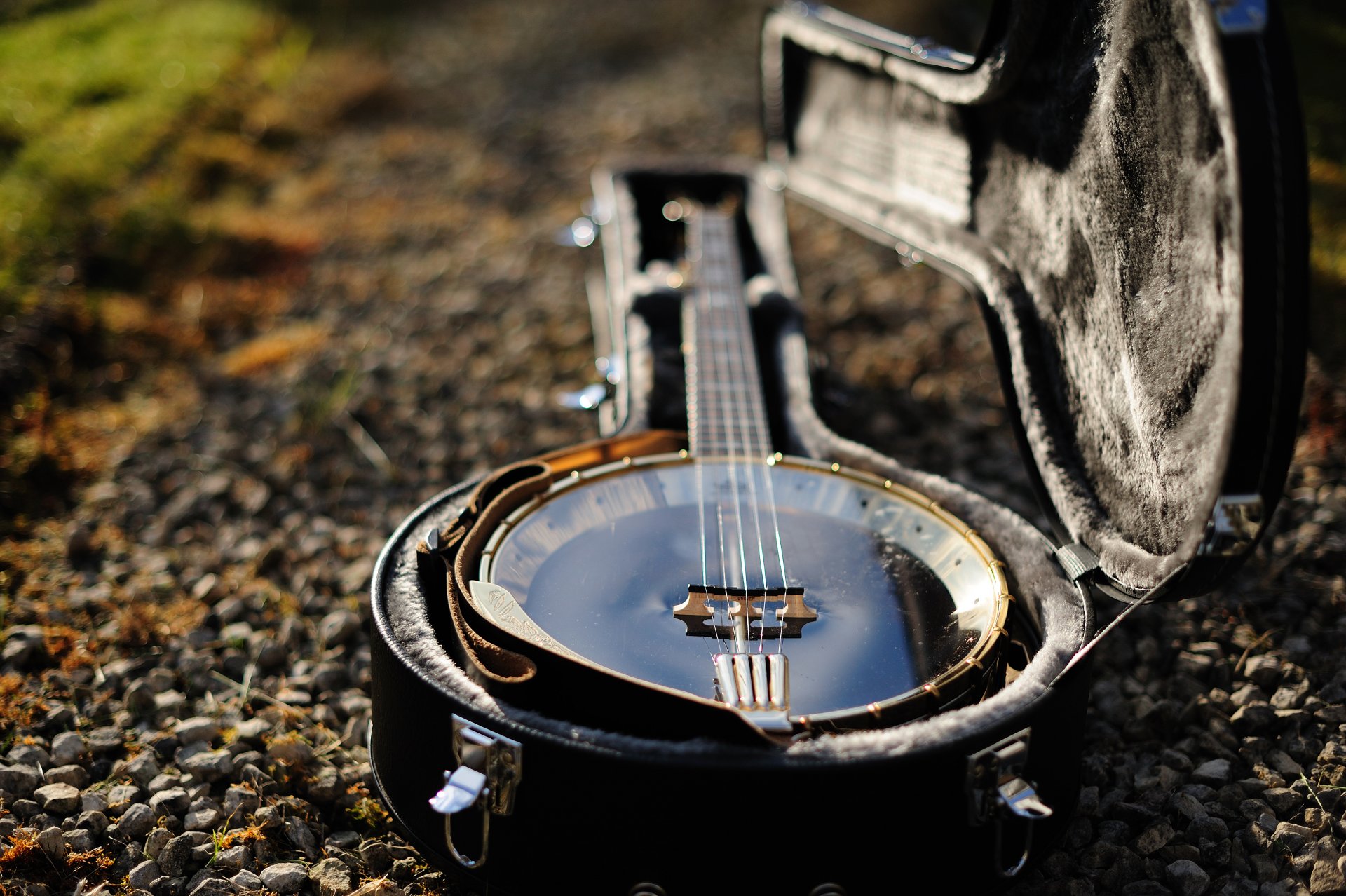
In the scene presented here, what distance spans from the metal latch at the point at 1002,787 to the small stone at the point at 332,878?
2.93 feet

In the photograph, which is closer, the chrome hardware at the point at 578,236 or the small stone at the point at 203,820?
the small stone at the point at 203,820

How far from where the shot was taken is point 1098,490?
1.61 meters

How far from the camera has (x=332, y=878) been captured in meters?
1.46

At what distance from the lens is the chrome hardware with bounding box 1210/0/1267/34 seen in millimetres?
1116

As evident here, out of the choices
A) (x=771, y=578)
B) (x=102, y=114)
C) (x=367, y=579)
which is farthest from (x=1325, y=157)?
(x=102, y=114)

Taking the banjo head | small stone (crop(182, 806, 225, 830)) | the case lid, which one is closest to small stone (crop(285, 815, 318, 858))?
small stone (crop(182, 806, 225, 830))

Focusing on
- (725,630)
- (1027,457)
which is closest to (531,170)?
(1027,457)

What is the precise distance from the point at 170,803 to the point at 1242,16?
1870 millimetres

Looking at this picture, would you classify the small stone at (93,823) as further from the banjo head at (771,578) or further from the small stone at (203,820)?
the banjo head at (771,578)

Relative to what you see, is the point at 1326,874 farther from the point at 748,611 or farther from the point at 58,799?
the point at 58,799

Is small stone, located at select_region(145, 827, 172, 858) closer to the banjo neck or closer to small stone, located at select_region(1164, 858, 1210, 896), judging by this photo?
the banjo neck

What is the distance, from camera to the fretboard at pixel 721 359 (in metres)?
1.83

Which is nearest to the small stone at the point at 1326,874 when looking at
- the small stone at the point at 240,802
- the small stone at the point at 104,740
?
the small stone at the point at 240,802

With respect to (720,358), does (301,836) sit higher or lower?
lower
